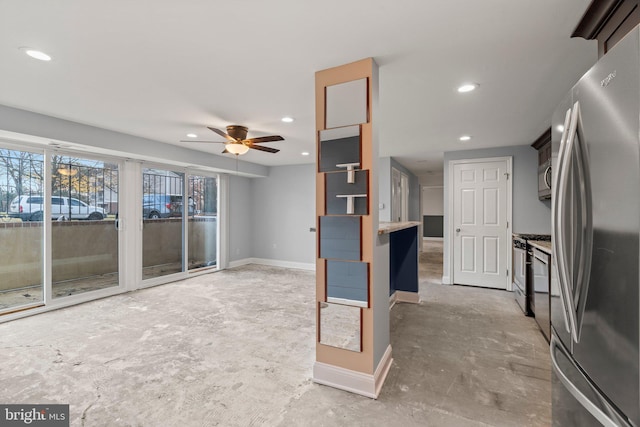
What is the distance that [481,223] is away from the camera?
495cm

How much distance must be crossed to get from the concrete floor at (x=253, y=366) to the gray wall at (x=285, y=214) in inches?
105

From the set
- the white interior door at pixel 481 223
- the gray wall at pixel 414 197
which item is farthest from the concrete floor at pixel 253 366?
the gray wall at pixel 414 197

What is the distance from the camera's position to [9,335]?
9.86ft

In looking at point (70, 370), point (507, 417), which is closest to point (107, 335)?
point (70, 370)

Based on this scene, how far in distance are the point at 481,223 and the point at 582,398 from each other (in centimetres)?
441

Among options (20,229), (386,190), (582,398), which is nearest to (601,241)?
(582,398)

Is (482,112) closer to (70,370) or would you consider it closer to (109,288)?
(70,370)

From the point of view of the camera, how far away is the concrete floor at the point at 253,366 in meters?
1.84

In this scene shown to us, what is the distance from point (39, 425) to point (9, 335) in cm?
190

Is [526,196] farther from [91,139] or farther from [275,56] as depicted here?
[91,139]

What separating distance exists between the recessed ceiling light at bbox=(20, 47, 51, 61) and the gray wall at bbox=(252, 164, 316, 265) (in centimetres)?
476

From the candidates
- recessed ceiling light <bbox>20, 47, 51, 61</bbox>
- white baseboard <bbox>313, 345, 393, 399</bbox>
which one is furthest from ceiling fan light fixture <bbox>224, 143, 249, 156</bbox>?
white baseboard <bbox>313, 345, 393, 399</bbox>

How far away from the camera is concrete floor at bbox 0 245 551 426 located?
1.84m

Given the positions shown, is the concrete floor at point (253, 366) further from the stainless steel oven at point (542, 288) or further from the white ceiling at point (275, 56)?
the white ceiling at point (275, 56)
